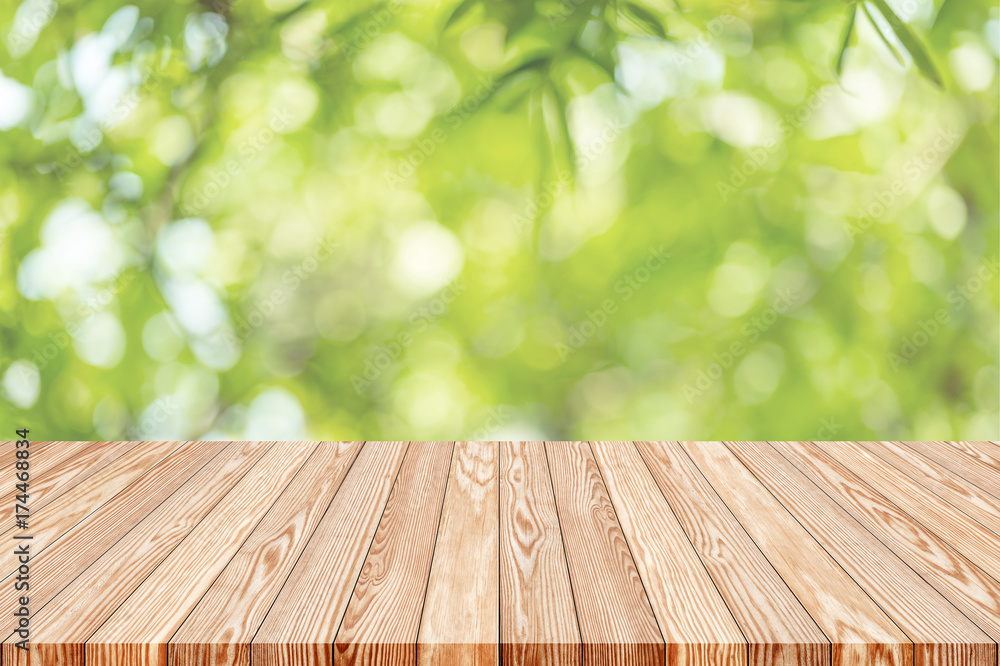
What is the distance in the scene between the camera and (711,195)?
2268 millimetres

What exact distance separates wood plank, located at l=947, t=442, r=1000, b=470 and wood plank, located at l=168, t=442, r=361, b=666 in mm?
1741

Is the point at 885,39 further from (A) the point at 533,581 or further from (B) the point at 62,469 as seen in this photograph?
(B) the point at 62,469

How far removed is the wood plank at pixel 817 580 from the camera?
1109mm

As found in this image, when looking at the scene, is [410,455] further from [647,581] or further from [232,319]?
[647,581]

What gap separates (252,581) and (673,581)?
0.71 metres

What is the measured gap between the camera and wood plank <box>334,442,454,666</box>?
3.62 feet

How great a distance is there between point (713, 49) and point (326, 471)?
63.6 inches
